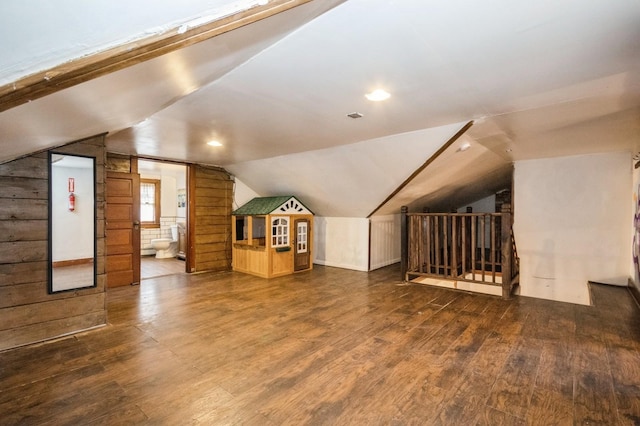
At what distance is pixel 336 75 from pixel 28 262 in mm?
3156

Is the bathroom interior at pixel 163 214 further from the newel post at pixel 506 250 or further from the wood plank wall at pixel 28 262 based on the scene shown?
the newel post at pixel 506 250

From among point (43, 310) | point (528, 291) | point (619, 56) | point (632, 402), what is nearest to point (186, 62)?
point (619, 56)

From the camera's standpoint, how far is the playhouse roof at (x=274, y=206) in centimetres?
558

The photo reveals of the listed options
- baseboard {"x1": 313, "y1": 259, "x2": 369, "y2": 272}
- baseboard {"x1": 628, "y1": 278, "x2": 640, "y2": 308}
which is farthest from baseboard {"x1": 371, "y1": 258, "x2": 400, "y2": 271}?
baseboard {"x1": 628, "y1": 278, "x2": 640, "y2": 308}

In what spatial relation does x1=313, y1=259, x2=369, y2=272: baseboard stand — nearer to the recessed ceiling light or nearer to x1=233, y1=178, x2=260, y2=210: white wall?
x1=233, y1=178, x2=260, y2=210: white wall

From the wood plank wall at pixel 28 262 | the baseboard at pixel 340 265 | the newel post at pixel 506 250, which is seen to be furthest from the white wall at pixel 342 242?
the wood plank wall at pixel 28 262

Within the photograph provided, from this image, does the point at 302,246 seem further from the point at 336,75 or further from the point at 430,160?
the point at 336,75

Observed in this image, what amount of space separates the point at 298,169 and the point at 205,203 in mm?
2039

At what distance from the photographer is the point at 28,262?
2.78m

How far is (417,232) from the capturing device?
16.6 feet

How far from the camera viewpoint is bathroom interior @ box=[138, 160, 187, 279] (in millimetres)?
7738

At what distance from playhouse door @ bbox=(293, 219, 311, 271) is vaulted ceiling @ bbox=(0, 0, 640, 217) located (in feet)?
7.27

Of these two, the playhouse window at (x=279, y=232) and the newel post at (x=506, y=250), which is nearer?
the newel post at (x=506, y=250)

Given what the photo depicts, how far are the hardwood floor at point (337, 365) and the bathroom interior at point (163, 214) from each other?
4027 millimetres
